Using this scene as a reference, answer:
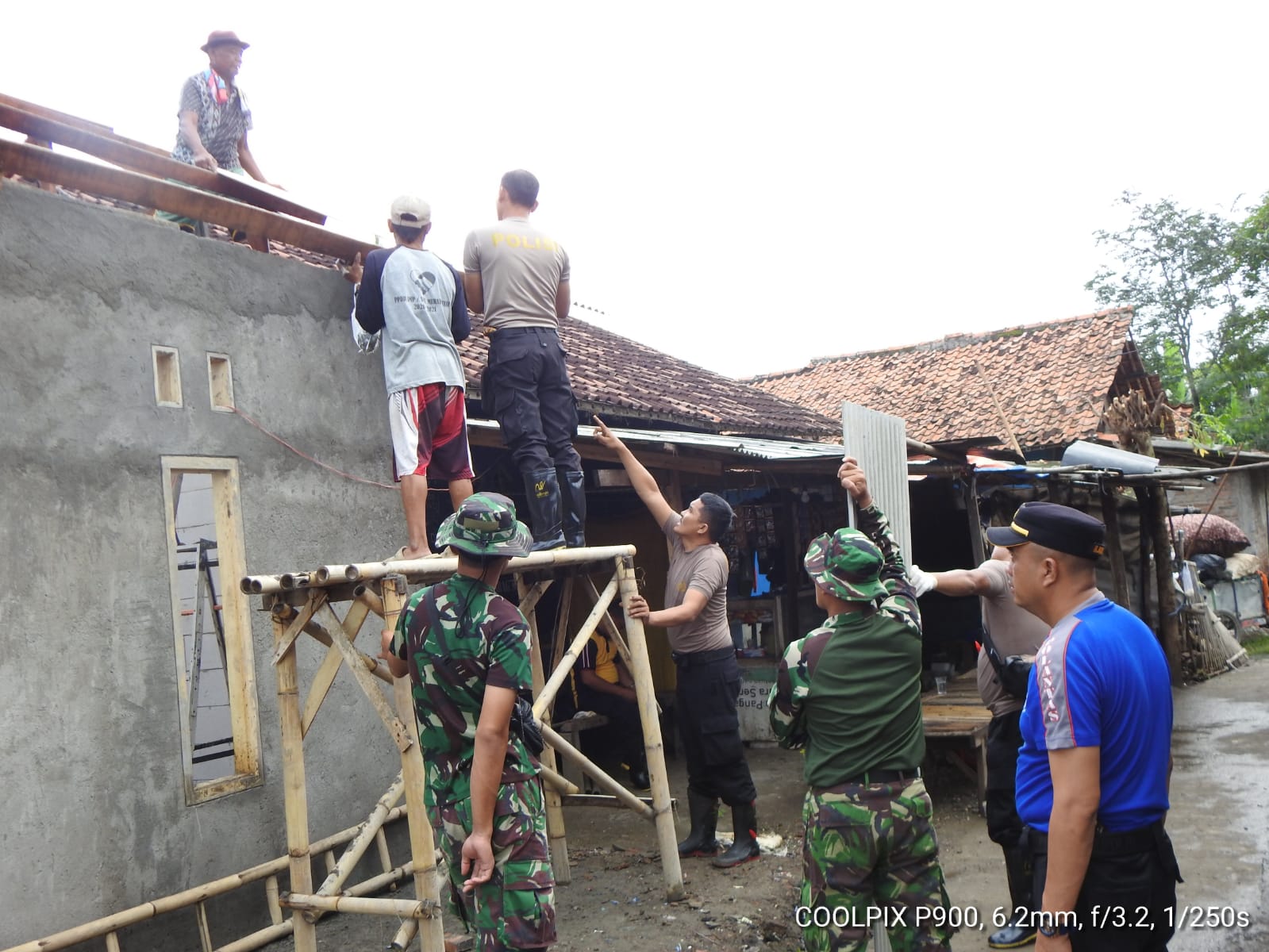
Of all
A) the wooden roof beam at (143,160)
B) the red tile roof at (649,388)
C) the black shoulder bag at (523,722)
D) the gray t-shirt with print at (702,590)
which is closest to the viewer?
the black shoulder bag at (523,722)

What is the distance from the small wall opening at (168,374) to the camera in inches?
181

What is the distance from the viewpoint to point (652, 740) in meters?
5.37

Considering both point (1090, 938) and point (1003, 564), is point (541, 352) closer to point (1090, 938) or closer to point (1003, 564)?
point (1003, 564)

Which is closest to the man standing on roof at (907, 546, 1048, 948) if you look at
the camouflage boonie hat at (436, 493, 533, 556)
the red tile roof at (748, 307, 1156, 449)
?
the camouflage boonie hat at (436, 493, 533, 556)

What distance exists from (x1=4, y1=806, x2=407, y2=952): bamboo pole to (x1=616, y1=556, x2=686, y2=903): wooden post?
1.67 meters

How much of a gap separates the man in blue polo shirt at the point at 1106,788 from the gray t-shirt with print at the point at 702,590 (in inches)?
122

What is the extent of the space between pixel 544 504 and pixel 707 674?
1.49 meters

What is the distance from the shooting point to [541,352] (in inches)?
211

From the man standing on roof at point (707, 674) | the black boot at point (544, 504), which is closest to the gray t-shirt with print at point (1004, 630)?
the man standing on roof at point (707, 674)

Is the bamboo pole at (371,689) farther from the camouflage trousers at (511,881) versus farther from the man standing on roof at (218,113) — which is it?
the man standing on roof at (218,113)

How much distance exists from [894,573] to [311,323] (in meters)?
3.42

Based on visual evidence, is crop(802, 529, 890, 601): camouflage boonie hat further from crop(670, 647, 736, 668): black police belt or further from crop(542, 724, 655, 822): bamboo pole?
crop(670, 647, 736, 668): black police belt

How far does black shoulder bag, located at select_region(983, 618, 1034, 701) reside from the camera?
4.43 meters

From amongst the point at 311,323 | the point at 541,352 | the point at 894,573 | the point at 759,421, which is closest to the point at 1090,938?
the point at 894,573
